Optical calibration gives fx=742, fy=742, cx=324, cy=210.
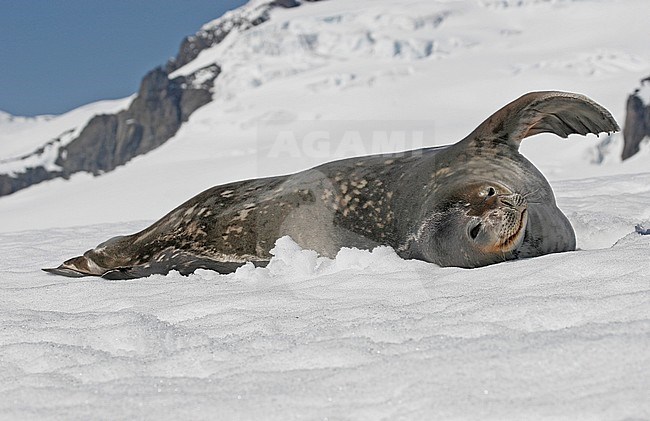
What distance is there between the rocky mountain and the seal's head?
146 feet

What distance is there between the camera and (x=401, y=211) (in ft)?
10.5

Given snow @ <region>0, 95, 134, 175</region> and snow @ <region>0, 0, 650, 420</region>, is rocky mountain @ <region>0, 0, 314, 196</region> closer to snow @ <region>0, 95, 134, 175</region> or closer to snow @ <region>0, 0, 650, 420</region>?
snow @ <region>0, 95, 134, 175</region>

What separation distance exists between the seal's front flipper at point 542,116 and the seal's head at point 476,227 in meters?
0.39

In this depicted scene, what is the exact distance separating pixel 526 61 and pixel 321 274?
118 feet

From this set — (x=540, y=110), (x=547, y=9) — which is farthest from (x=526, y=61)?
(x=540, y=110)

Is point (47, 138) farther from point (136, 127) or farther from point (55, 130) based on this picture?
point (136, 127)

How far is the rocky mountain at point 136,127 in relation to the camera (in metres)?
49.0

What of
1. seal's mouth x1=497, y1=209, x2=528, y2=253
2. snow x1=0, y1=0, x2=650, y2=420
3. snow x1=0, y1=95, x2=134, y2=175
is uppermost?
snow x1=0, y1=95, x2=134, y2=175

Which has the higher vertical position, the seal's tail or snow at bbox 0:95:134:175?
snow at bbox 0:95:134:175

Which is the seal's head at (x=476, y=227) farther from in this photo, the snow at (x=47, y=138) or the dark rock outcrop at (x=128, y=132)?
the snow at (x=47, y=138)

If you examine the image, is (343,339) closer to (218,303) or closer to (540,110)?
(218,303)

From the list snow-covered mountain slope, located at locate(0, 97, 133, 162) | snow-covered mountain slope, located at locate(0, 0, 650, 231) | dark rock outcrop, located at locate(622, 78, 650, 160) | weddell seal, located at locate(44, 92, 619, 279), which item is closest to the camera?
weddell seal, located at locate(44, 92, 619, 279)

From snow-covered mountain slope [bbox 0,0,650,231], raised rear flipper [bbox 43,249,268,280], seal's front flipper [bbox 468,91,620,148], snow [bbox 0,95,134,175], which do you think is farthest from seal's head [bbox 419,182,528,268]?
snow [bbox 0,95,134,175]

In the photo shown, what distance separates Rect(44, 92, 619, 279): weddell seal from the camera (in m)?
2.85
